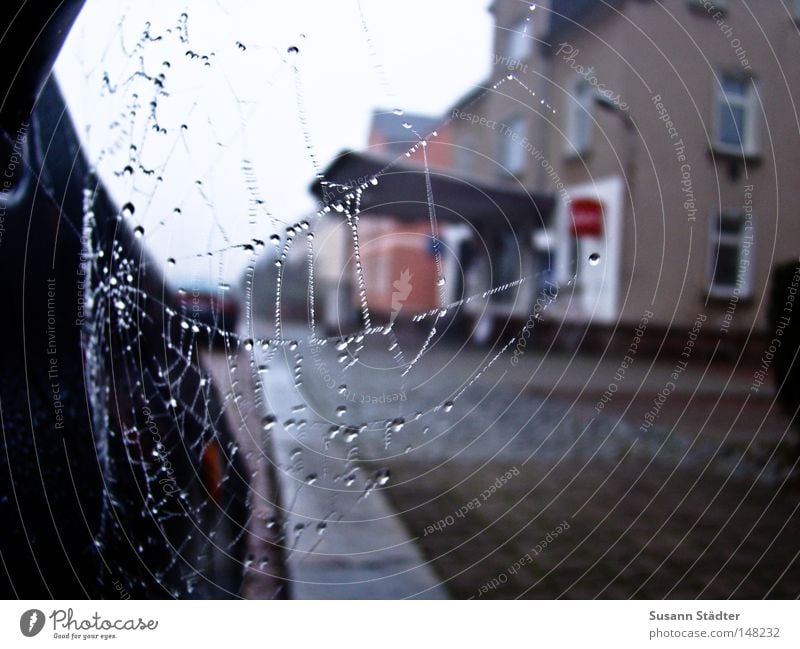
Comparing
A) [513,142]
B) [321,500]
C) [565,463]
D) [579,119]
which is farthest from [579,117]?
[565,463]

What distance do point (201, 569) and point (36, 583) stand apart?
0.21m

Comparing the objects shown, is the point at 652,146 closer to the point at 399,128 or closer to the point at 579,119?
the point at 579,119

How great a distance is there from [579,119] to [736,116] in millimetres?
275

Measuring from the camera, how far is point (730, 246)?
1152mm

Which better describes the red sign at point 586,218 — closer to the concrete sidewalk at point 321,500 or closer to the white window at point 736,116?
the white window at point 736,116

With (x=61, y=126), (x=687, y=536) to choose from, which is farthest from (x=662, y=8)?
(x=687, y=536)

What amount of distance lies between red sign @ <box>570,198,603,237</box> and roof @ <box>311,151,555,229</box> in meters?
0.04

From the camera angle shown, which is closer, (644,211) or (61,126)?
(61,126)

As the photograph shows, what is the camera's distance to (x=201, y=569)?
3.32 feet

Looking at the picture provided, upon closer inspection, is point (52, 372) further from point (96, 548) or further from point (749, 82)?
point (749, 82)

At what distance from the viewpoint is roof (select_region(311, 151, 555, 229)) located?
3.24 ft

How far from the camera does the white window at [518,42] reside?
3.41 feet

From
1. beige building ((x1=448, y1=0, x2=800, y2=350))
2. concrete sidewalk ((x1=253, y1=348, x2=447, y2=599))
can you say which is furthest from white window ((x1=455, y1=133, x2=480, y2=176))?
concrete sidewalk ((x1=253, y1=348, x2=447, y2=599))

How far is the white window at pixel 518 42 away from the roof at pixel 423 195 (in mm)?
188
